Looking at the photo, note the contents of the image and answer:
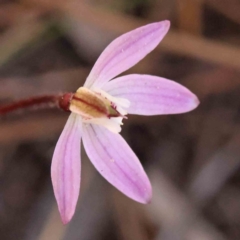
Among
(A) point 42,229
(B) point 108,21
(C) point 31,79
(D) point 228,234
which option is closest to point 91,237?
(A) point 42,229

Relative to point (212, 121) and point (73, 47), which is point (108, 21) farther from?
point (212, 121)

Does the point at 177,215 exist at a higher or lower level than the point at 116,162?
lower

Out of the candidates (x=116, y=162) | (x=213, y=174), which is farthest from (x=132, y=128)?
(x=116, y=162)

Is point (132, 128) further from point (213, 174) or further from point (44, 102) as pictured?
point (44, 102)

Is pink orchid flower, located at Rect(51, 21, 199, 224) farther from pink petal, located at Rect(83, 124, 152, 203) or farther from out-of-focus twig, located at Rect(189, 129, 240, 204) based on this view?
out-of-focus twig, located at Rect(189, 129, 240, 204)

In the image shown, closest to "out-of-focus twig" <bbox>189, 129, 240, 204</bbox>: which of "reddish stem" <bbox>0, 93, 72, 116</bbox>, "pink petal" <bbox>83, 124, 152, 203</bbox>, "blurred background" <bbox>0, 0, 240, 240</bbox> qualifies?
"blurred background" <bbox>0, 0, 240, 240</bbox>

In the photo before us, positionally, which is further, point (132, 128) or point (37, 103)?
point (132, 128)

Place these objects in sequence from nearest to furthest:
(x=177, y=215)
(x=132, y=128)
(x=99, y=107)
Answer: (x=99, y=107) → (x=177, y=215) → (x=132, y=128)

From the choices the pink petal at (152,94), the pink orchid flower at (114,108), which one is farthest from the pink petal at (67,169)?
the pink petal at (152,94)
